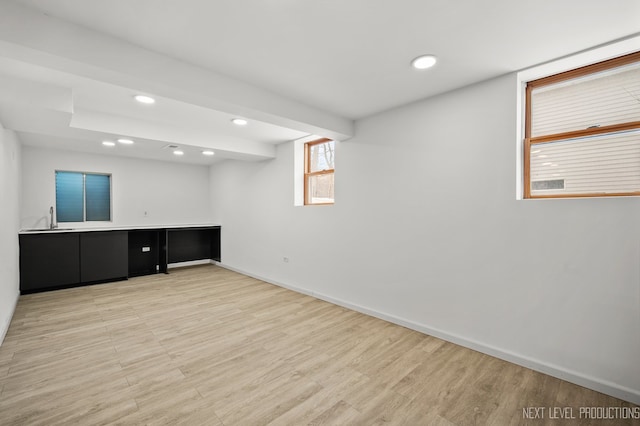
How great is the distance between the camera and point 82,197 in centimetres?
550

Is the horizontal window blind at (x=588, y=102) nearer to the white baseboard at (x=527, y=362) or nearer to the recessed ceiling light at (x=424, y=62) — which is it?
the recessed ceiling light at (x=424, y=62)

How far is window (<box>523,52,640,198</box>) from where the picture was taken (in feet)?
6.89

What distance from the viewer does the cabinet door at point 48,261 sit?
4320mm

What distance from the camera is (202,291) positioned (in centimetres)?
464

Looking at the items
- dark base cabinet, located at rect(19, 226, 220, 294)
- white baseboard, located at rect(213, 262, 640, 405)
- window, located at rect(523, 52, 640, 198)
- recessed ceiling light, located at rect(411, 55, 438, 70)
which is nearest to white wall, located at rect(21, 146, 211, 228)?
dark base cabinet, located at rect(19, 226, 220, 294)

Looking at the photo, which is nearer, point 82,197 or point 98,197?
point 82,197

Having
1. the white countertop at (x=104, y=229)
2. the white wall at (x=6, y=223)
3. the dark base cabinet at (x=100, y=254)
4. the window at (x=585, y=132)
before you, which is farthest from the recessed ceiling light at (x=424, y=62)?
the dark base cabinet at (x=100, y=254)

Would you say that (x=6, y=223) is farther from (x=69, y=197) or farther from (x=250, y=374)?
(x=250, y=374)

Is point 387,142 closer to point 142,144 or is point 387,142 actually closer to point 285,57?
point 285,57

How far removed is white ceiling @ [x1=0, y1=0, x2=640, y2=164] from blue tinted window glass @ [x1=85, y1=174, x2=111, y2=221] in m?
2.72

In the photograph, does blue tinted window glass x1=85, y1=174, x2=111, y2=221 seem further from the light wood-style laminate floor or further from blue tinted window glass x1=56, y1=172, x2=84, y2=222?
the light wood-style laminate floor

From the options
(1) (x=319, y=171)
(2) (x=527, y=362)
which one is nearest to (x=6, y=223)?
(1) (x=319, y=171)

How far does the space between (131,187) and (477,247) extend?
6448 millimetres

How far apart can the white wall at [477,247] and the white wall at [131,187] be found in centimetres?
386
